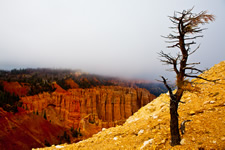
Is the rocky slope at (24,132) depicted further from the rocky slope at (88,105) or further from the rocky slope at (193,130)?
the rocky slope at (193,130)

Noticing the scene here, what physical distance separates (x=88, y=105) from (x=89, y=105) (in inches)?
21.1

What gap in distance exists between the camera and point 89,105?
73562 mm

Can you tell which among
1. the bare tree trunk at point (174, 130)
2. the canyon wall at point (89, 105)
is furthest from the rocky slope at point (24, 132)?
the bare tree trunk at point (174, 130)

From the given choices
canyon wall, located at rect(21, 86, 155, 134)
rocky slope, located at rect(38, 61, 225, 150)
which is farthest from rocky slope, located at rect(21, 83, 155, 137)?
rocky slope, located at rect(38, 61, 225, 150)

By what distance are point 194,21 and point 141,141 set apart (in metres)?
5.66

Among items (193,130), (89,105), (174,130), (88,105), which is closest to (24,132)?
(88,105)

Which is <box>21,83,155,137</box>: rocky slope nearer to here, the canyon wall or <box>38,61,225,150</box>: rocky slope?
the canyon wall

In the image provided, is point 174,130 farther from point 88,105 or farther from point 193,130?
point 88,105

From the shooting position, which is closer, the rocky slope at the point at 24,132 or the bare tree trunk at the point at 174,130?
the bare tree trunk at the point at 174,130

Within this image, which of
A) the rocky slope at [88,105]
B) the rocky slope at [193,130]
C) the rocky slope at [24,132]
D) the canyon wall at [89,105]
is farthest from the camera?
the canyon wall at [89,105]

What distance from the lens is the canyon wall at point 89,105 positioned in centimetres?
6141

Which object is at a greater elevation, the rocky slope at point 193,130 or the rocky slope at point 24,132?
the rocky slope at point 193,130

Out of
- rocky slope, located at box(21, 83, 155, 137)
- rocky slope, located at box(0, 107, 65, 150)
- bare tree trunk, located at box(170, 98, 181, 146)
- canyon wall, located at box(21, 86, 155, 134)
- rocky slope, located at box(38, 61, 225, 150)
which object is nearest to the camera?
rocky slope, located at box(38, 61, 225, 150)

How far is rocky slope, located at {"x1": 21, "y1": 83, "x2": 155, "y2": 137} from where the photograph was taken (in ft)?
200
